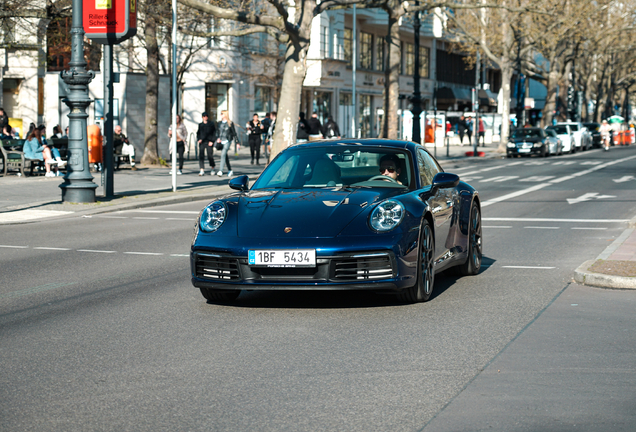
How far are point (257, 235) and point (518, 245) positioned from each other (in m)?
6.01

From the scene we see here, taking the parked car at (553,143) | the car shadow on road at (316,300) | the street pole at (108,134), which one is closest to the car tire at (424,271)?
the car shadow on road at (316,300)

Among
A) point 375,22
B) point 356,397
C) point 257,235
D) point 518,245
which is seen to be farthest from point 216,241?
point 375,22

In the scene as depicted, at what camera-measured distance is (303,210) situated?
773cm

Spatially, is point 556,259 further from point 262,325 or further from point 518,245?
point 262,325

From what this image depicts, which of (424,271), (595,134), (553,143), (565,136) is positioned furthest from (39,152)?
(595,134)

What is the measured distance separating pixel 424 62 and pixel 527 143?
103 feet

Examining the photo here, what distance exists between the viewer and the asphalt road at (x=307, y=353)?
484 cm

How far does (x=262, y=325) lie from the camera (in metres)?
7.19

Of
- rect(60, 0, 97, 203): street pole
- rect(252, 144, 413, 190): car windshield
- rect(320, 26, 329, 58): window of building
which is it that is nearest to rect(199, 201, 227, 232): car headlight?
rect(252, 144, 413, 190): car windshield

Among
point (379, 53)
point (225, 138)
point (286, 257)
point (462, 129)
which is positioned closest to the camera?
point (286, 257)

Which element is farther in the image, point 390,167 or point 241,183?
point 241,183

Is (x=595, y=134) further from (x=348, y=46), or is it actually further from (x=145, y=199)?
(x=145, y=199)

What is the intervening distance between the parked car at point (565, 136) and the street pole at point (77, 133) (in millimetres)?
38065

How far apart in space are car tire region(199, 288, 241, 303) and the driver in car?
174 cm
